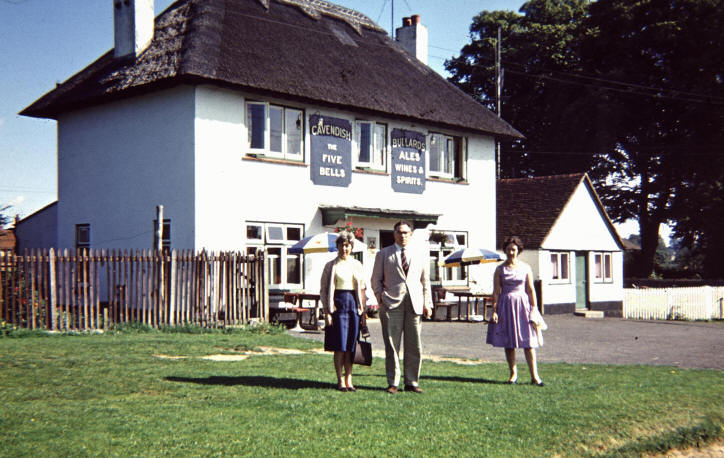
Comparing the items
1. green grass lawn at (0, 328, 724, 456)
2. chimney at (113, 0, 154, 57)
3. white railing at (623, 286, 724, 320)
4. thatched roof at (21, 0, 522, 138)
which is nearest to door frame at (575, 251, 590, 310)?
white railing at (623, 286, 724, 320)

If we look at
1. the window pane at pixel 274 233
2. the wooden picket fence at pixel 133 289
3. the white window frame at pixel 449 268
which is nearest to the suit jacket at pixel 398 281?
the wooden picket fence at pixel 133 289

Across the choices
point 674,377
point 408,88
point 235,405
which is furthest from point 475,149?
point 235,405

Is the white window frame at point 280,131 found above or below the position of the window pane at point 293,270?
above

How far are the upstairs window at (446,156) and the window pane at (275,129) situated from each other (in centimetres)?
631

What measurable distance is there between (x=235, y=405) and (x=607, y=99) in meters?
40.3

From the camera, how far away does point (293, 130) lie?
71.8 feet

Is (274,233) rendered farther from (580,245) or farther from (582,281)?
(582,281)

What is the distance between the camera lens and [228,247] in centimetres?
2012

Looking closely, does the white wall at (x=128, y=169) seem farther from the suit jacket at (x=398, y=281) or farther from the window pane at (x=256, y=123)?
the suit jacket at (x=398, y=281)

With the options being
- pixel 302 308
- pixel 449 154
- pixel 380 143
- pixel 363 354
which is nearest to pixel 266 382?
pixel 363 354

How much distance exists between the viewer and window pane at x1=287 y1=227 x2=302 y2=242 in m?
21.7

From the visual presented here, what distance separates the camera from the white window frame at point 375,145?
933 inches

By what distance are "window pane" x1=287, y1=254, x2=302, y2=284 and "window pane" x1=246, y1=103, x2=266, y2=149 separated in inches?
127

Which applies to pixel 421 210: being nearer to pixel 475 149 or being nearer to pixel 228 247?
pixel 475 149
